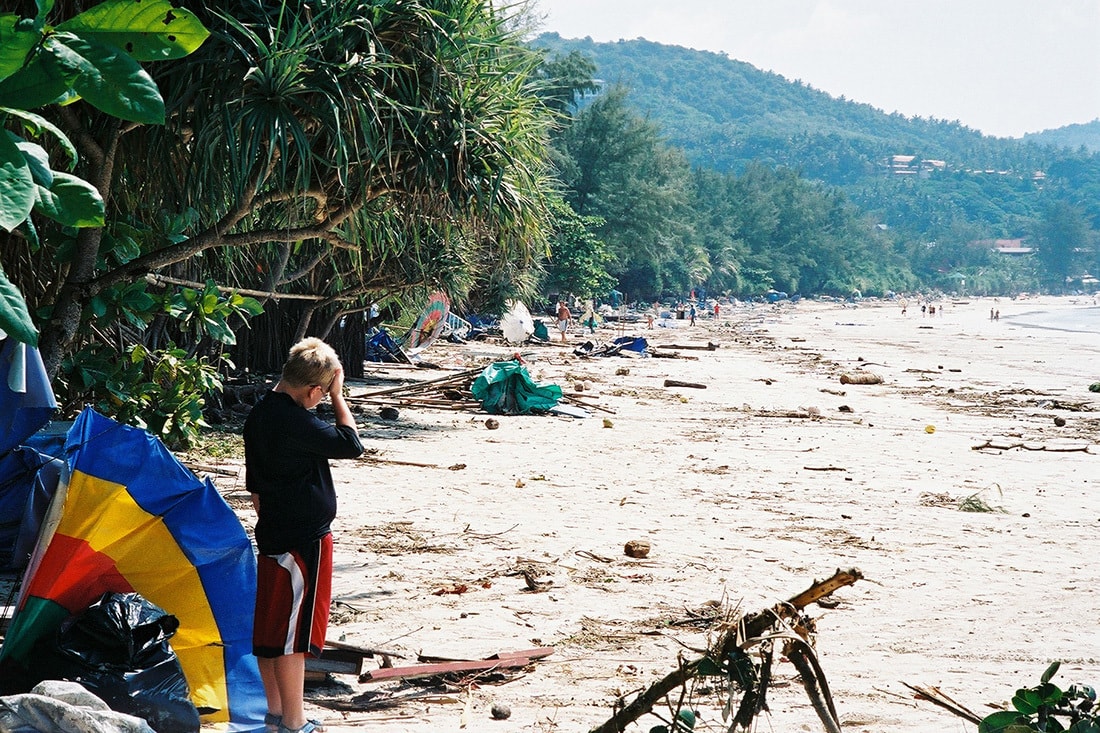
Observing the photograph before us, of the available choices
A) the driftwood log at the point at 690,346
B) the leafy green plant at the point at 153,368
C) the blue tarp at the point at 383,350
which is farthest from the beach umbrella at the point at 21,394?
the driftwood log at the point at 690,346

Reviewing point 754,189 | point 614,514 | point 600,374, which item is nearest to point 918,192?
point 754,189

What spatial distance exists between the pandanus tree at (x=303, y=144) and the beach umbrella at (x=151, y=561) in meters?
2.17

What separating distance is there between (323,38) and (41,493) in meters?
2.99

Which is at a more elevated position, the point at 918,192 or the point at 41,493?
the point at 918,192

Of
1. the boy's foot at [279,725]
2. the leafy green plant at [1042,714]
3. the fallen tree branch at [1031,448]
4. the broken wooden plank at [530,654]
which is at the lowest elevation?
the fallen tree branch at [1031,448]

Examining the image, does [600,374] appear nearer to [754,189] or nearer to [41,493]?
[41,493]

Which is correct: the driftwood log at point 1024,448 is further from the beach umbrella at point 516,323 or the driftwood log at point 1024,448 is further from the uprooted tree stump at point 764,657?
the beach umbrella at point 516,323

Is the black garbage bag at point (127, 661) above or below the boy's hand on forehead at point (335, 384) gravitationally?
below

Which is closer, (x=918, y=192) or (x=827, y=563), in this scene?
(x=827, y=563)

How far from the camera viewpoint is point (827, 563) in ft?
21.4

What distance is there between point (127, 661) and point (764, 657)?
2.14 metres

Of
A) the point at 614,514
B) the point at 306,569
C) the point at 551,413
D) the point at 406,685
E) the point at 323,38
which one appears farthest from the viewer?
the point at 551,413

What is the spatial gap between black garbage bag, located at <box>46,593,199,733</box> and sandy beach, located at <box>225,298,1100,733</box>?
62 cm

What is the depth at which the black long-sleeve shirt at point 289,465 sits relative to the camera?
336 centimetres
